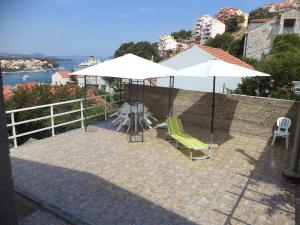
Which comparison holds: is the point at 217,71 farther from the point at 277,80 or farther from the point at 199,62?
Answer: the point at 199,62

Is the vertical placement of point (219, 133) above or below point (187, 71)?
below

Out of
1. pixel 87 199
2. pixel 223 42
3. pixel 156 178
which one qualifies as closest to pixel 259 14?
pixel 223 42

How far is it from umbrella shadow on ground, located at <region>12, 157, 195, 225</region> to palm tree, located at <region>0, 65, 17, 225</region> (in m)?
1.39

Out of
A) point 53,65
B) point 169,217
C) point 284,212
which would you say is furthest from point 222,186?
point 53,65

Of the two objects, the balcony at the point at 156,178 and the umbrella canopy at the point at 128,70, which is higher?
the umbrella canopy at the point at 128,70

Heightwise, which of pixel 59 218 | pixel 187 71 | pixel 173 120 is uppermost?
pixel 187 71

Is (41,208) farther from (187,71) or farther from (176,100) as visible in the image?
(176,100)

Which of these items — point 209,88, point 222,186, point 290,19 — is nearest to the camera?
point 222,186

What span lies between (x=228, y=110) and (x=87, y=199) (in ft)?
18.9

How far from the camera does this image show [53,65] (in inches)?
5458

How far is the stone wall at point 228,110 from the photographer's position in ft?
27.6

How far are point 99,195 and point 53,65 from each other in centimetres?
14349

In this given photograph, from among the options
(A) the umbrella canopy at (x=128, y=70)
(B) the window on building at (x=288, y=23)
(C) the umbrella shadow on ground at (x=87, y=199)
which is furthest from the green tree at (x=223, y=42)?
(C) the umbrella shadow on ground at (x=87, y=199)

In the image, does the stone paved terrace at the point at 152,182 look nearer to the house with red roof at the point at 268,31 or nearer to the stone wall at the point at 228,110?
the stone wall at the point at 228,110
